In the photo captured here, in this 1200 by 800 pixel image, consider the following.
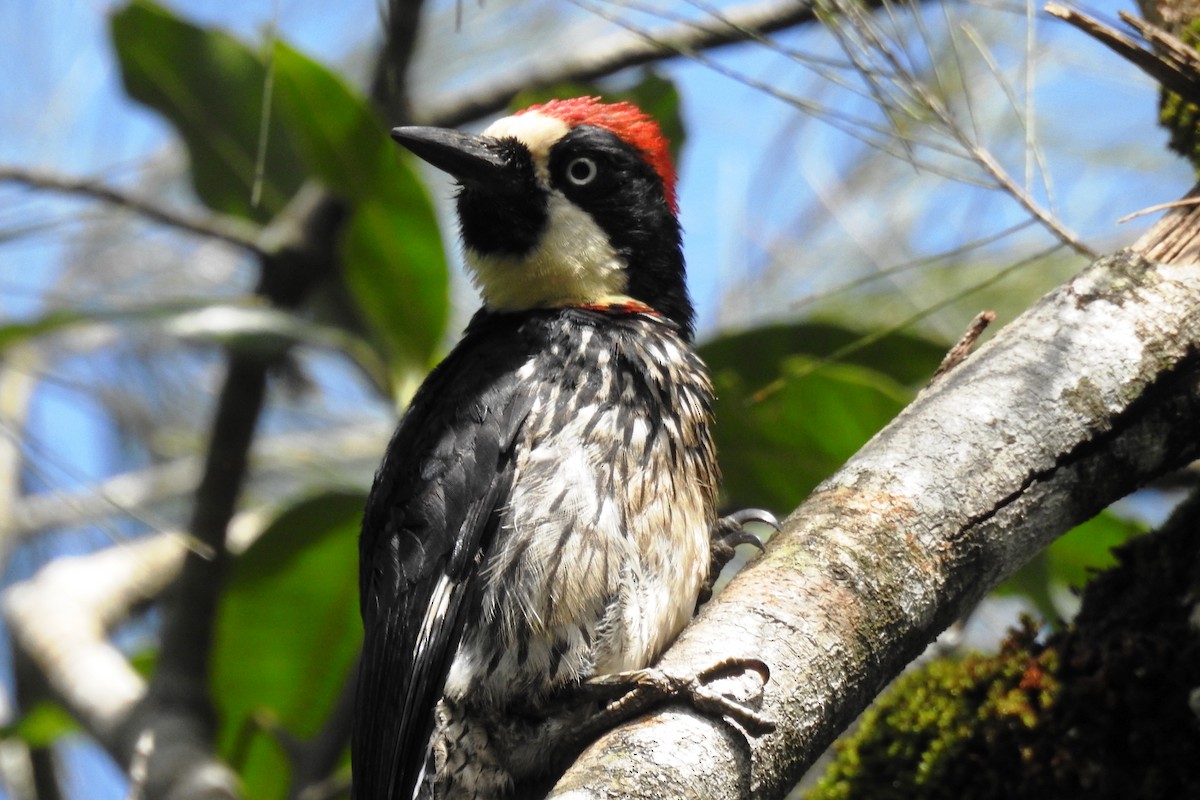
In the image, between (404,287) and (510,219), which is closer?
(510,219)

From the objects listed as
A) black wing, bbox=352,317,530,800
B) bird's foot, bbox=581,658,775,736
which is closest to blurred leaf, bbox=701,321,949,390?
black wing, bbox=352,317,530,800

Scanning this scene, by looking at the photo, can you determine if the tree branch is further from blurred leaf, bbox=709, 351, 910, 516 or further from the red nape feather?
the red nape feather

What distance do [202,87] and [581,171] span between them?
5.16ft

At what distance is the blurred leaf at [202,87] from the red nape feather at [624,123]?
3.81 ft

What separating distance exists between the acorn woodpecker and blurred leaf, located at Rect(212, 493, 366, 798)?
1026mm

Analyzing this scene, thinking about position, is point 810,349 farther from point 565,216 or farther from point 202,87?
point 202,87

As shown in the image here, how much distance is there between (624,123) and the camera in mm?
3146

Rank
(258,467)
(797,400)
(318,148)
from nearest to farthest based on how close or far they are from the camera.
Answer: (797,400), (318,148), (258,467)

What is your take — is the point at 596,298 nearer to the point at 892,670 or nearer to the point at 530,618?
the point at 530,618

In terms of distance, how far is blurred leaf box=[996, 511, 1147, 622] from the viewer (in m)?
3.24

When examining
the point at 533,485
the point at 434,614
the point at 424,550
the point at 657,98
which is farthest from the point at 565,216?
the point at 657,98

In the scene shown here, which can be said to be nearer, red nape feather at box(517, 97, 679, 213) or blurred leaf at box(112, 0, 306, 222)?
red nape feather at box(517, 97, 679, 213)

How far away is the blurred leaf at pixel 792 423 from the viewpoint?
3.29 m

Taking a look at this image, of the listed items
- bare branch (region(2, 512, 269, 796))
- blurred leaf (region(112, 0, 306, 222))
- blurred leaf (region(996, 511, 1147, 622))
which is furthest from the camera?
blurred leaf (region(112, 0, 306, 222))
